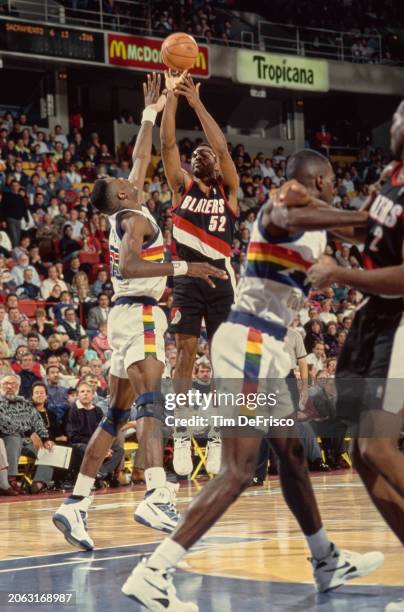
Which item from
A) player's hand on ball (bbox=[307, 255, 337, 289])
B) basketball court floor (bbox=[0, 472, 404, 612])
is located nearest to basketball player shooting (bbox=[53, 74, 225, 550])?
basketball court floor (bbox=[0, 472, 404, 612])

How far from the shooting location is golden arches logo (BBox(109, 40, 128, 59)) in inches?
915

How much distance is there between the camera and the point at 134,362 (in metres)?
6.66

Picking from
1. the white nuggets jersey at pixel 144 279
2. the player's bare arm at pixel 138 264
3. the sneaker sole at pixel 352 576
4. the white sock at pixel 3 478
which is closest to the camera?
the sneaker sole at pixel 352 576

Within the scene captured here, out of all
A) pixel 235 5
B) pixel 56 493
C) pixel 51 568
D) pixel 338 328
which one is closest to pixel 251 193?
pixel 338 328

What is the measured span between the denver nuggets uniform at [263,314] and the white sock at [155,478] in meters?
1.89

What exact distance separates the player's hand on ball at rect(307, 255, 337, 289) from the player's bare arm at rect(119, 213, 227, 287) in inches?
59.8

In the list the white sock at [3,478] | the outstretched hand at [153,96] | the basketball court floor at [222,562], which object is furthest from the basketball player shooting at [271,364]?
the white sock at [3,478]

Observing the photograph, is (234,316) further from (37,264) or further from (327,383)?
(37,264)

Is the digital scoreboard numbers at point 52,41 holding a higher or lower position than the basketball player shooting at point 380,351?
higher

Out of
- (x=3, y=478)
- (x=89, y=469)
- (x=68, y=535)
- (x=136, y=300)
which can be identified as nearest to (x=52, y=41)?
(x=3, y=478)

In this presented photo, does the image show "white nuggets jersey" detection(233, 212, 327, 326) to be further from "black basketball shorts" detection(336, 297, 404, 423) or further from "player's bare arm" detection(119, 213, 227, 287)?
"player's bare arm" detection(119, 213, 227, 287)

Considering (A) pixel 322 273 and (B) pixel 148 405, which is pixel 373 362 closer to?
(A) pixel 322 273

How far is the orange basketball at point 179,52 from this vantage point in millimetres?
7781

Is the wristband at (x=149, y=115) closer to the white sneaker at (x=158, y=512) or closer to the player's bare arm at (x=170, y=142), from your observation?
the player's bare arm at (x=170, y=142)
